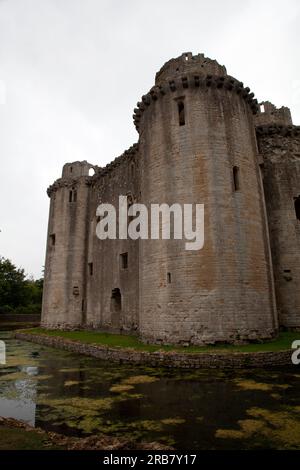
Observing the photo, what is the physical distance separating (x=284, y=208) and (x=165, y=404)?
47.8 feet

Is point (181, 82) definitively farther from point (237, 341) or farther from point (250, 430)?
point (250, 430)

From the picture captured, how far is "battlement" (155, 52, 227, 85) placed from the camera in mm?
16969

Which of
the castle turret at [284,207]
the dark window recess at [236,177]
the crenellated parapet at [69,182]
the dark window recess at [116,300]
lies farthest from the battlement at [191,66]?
the dark window recess at [116,300]

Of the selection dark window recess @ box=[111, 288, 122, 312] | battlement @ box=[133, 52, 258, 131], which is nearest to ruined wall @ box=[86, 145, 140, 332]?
dark window recess @ box=[111, 288, 122, 312]

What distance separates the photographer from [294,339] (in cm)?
1456

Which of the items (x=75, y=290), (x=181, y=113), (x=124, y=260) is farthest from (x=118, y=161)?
(x=75, y=290)

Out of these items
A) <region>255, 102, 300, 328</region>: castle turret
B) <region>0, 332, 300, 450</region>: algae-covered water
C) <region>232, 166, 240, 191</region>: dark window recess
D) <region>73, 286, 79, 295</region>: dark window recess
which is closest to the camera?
<region>0, 332, 300, 450</region>: algae-covered water

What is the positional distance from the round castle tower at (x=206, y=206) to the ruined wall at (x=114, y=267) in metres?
4.48

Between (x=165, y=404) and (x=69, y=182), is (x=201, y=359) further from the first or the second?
(x=69, y=182)

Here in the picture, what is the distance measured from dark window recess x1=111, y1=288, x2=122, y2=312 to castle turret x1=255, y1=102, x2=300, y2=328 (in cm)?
1044

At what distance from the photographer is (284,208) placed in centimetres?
1877

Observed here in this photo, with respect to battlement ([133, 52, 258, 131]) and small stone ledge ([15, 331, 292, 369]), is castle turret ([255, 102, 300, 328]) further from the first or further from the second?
small stone ledge ([15, 331, 292, 369])

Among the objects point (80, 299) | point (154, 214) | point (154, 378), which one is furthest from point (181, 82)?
point (80, 299)

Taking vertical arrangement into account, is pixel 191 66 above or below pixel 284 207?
above
